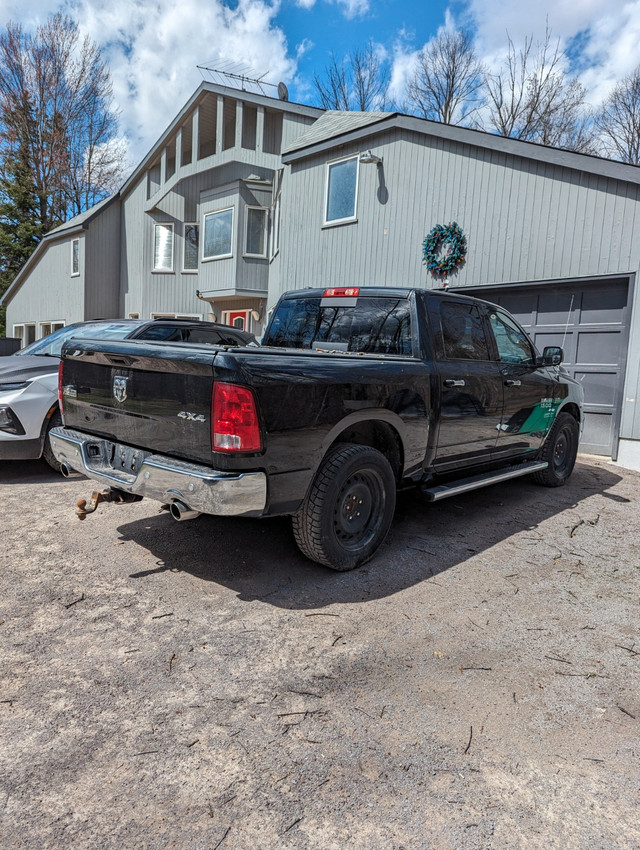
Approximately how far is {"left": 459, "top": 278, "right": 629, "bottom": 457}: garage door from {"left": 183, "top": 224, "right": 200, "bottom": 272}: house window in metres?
12.7

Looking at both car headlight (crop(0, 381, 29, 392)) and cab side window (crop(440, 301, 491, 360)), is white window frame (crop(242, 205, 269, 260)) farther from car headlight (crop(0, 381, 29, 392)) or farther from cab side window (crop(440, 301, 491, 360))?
cab side window (crop(440, 301, 491, 360))

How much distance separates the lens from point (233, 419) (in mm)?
2969

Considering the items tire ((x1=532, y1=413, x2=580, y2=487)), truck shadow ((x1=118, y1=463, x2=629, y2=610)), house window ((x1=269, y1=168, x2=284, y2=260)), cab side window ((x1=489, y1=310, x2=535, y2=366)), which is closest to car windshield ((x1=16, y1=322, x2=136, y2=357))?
truck shadow ((x1=118, y1=463, x2=629, y2=610))

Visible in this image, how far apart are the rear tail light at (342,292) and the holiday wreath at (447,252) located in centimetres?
561

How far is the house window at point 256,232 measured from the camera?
16.1 metres

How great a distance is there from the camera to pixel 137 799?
1913 mm

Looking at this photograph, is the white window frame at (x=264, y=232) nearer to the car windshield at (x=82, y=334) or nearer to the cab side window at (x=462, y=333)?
the car windshield at (x=82, y=334)

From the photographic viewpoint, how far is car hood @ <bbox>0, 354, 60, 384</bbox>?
5.80m

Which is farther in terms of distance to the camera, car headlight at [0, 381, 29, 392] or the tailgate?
car headlight at [0, 381, 29, 392]

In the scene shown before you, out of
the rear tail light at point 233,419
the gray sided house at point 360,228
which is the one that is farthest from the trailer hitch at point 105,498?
the gray sided house at point 360,228

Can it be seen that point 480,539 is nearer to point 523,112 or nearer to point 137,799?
point 137,799

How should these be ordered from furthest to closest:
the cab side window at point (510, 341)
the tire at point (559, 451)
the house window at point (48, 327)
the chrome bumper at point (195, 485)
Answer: the house window at point (48, 327) → the tire at point (559, 451) → the cab side window at point (510, 341) → the chrome bumper at point (195, 485)

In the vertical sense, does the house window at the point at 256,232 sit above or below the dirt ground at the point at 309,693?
above

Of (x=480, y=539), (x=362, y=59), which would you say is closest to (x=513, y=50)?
(x=362, y=59)
